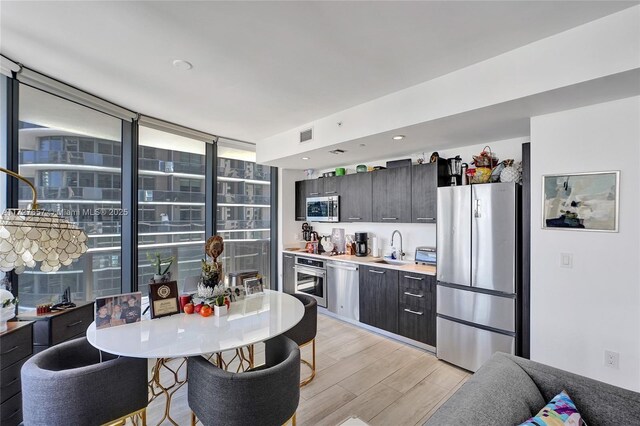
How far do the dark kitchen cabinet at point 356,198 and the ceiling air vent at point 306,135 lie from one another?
3.31 feet

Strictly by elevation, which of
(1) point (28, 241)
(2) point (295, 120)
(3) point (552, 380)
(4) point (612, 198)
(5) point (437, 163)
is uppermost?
(2) point (295, 120)

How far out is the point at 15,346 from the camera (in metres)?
1.84

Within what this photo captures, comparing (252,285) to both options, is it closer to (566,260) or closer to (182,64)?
(182,64)

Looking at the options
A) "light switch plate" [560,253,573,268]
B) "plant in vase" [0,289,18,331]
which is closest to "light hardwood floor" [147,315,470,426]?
"plant in vase" [0,289,18,331]

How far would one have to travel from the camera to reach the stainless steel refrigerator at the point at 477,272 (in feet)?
8.52

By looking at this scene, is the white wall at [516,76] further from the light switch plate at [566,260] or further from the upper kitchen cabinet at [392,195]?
the light switch plate at [566,260]

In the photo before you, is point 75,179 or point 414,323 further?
point 414,323

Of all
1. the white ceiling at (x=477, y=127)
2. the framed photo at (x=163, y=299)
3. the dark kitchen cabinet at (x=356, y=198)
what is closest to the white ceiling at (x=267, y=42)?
the white ceiling at (x=477, y=127)

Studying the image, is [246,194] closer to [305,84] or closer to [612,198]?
[305,84]

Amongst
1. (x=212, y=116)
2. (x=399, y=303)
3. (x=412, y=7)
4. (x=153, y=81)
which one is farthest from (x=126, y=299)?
(x=399, y=303)

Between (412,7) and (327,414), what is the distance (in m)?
2.82

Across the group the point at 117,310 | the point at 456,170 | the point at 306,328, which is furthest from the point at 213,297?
the point at 456,170

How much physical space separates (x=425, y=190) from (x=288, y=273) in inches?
107

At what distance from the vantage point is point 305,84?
2566 mm
